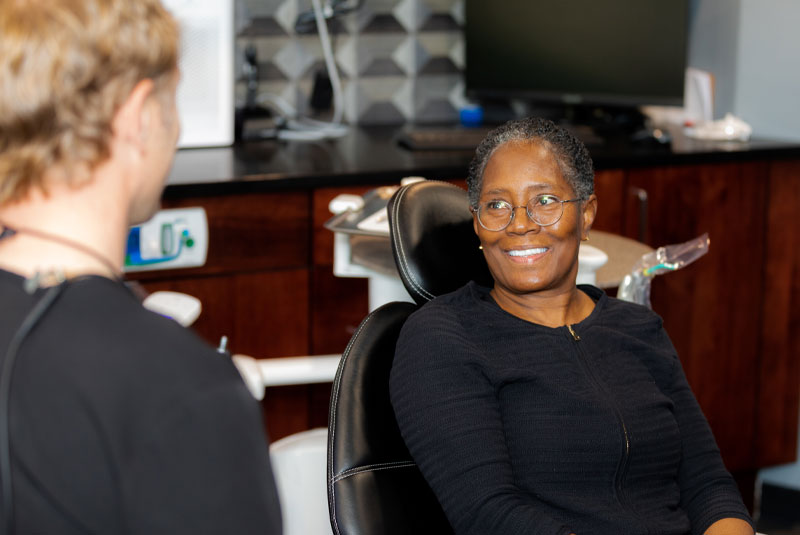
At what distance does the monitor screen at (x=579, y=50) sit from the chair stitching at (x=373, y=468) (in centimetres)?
175

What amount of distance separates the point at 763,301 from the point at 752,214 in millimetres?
255

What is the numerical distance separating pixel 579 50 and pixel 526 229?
1.59 m

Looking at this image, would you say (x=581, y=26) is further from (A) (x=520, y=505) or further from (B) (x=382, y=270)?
(A) (x=520, y=505)

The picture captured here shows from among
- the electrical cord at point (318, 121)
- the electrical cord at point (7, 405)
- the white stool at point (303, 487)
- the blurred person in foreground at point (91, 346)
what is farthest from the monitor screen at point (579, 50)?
the electrical cord at point (7, 405)

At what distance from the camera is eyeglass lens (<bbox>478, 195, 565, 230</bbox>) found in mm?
1553

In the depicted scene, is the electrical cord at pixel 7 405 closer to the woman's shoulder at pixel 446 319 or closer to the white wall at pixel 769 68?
the woman's shoulder at pixel 446 319

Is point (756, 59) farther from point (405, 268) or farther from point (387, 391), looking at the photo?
point (387, 391)

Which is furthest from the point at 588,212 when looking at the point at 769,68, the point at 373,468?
the point at 769,68

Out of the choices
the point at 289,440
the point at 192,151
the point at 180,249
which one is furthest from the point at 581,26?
the point at 289,440

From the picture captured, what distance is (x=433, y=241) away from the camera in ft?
5.39

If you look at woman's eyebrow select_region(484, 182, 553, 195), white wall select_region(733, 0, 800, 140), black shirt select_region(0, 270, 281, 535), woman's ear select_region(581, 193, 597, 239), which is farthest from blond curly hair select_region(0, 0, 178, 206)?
white wall select_region(733, 0, 800, 140)

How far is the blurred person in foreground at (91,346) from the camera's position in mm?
711

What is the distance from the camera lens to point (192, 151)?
2.64 meters

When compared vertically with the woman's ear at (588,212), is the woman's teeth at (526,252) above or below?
below
